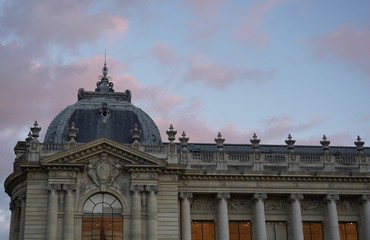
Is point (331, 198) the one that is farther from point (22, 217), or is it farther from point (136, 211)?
point (22, 217)

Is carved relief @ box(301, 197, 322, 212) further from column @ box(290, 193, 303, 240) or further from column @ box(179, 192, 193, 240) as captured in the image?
column @ box(179, 192, 193, 240)

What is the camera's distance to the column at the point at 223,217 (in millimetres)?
55312

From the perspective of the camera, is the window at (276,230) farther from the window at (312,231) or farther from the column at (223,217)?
the column at (223,217)

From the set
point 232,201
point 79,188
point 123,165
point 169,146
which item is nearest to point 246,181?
point 232,201

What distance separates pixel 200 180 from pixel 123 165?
24.1 feet

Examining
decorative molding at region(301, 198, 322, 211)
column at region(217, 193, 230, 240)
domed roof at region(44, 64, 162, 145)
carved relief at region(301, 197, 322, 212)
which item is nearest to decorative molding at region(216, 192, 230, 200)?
column at region(217, 193, 230, 240)

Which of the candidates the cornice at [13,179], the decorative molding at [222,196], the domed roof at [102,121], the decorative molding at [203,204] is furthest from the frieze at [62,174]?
the decorative molding at [222,196]

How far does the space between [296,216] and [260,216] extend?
131 inches

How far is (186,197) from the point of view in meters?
55.7

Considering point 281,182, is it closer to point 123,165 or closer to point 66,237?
point 123,165

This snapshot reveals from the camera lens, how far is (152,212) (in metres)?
52.6

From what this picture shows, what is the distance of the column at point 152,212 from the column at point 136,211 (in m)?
0.75

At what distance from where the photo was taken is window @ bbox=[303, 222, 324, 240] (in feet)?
190

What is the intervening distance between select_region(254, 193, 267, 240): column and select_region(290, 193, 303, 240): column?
266 centimetres
